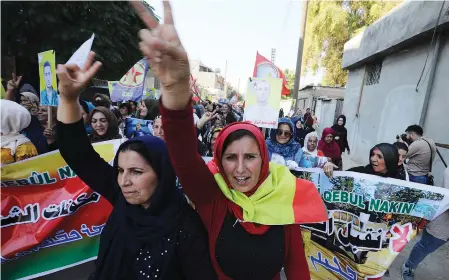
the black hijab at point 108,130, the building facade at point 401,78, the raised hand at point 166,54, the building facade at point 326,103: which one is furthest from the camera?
the building facade at point 326,103

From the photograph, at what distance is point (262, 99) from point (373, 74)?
28.4 feet

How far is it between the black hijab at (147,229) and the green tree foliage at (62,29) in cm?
718

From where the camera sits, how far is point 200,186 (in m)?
1.33

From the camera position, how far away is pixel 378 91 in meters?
9.86

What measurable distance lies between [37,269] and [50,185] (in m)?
0.63

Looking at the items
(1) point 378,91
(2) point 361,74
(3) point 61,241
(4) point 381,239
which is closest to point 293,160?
(4) point 381,239

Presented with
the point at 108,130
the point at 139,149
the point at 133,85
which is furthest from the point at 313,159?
the point at 133,85

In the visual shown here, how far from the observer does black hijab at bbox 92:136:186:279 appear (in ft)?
4.26

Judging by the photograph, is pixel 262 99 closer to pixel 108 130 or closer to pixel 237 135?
pixel 108 130

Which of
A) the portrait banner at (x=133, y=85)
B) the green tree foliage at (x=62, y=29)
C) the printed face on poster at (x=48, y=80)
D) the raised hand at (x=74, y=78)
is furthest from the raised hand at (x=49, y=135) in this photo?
the green tree foliage at (x=62, y=29)

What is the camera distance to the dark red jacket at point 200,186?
1083mm

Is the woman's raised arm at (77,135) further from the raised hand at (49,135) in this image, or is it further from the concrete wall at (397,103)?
the concrete wall at (397,103)

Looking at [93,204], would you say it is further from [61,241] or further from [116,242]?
[116,242]

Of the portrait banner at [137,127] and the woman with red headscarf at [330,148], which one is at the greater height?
the portrait banner at [137,127]
